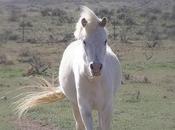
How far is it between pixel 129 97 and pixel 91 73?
9.11 metres

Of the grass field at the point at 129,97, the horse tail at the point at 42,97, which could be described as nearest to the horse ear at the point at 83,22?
the horse tail at the point at 42,97

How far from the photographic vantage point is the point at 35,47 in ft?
104

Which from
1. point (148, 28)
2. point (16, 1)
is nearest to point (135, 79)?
point (148, 28)

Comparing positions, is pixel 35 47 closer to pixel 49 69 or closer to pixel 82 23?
pixel 49 69

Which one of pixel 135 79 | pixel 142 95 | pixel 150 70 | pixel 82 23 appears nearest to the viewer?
pixel 82 23

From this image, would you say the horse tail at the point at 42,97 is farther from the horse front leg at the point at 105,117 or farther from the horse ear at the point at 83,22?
the horse ear at the point at 83,22

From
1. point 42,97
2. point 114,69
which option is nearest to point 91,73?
point 114,69

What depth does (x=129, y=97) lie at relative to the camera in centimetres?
1631

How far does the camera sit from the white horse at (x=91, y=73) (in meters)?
7.35

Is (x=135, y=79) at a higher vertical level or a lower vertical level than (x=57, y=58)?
higher

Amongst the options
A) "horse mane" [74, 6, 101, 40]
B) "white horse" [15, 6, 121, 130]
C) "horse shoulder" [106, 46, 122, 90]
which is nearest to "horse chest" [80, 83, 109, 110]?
"white horse" [15, 6, 121, 130]

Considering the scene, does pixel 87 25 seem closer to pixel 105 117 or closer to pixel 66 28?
pixel 105 117

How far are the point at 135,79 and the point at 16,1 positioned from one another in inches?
3231

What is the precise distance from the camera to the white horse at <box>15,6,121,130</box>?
735cm
